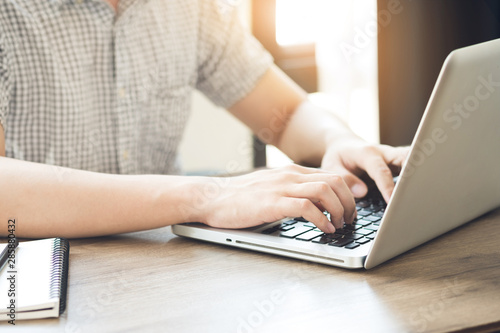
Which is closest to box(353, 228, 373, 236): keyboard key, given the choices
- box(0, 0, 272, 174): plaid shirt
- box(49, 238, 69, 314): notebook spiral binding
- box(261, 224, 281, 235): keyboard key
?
box(261, 224, 281, 235): keyboard key

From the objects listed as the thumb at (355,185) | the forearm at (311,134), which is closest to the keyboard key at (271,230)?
the thumb at (355,185)

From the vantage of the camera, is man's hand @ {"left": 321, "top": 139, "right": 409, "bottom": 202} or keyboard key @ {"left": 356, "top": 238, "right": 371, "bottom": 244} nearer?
keyboard key @ {"left": 356, "top": 238, "right": 371, "bottom": 244}

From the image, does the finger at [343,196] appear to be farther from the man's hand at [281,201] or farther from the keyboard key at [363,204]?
the keyboard key at [363,204]

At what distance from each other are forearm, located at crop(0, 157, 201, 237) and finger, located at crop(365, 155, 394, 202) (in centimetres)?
28

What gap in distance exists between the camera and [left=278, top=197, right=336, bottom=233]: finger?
2.28ft

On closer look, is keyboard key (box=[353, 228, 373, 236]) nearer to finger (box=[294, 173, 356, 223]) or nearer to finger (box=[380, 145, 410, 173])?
finger (box=[294, 173, 356, 223])

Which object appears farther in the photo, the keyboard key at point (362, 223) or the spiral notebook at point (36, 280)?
the keyboard key at point (362, 223)

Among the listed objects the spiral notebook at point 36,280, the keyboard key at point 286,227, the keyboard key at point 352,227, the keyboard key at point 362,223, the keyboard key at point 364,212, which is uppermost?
the spiral notebook at point 36,280

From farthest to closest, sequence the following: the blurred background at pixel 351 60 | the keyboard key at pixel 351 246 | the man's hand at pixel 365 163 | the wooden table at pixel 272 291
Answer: the blurred background at pixel 351 60 < the man's hand at pixel 365 163 < the keyboard key at pixel 351 246 < the wooden table at pixel 272 291

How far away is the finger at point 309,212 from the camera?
695mm

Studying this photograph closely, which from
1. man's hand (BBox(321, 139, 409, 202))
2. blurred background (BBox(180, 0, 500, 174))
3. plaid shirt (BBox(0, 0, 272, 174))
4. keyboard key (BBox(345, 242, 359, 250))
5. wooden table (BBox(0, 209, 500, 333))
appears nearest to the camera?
wooden table (BBox(0, 209, 500, 333))

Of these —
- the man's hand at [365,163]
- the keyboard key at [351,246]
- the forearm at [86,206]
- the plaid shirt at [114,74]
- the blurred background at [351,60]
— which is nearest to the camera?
the keyboard key at [351,246]

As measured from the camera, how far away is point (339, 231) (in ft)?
2.35

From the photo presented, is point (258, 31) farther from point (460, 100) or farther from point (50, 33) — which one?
point (460, 100)
